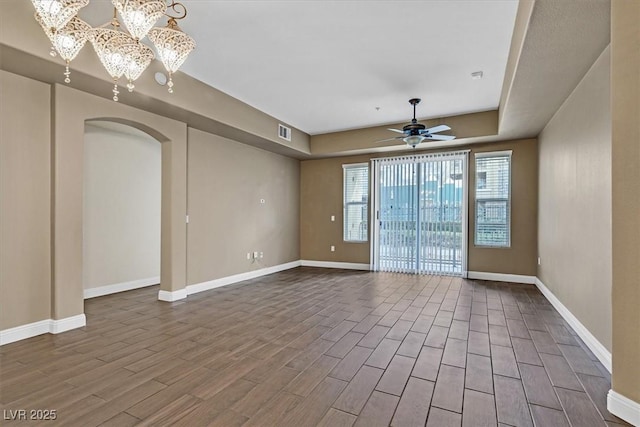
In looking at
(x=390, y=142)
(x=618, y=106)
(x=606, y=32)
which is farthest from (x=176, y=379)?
(x=390, y=142)

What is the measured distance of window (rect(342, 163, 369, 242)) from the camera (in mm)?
7199

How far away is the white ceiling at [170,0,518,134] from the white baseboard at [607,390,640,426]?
117 inches

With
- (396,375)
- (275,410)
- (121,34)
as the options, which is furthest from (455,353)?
(121,34)

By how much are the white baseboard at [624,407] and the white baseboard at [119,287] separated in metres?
5.99

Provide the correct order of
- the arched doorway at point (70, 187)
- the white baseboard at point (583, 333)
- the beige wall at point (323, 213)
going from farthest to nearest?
the beige wall at point (323, 213)
the arched doorway at point (70, 187)
the white baseboard at point (583, 333)

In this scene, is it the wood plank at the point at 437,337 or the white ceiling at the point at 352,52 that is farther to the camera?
the wood plank at the point at 437,337

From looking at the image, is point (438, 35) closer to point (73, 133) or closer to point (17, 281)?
point (73, 133)

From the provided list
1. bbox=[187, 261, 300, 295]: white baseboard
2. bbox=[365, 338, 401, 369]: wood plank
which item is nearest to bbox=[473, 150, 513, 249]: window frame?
bbox=[365, 338, 401, 369]: wood plank

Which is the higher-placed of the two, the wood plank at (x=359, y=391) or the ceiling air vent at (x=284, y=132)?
the ceiling air vent at (x=284, y=132)

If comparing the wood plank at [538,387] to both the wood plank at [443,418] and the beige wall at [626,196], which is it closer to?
the beige wall at [626,196]

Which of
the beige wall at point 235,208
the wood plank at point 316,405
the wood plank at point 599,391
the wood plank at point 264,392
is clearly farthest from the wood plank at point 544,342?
the beige wall at point 235,208

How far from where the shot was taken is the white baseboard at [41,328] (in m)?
2.99

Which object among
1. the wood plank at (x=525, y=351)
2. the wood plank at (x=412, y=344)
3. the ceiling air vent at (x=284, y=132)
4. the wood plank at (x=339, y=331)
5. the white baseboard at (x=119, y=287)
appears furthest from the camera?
the ceiling air vent at (x=284, y=132)

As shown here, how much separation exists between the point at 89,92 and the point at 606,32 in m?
4.86
